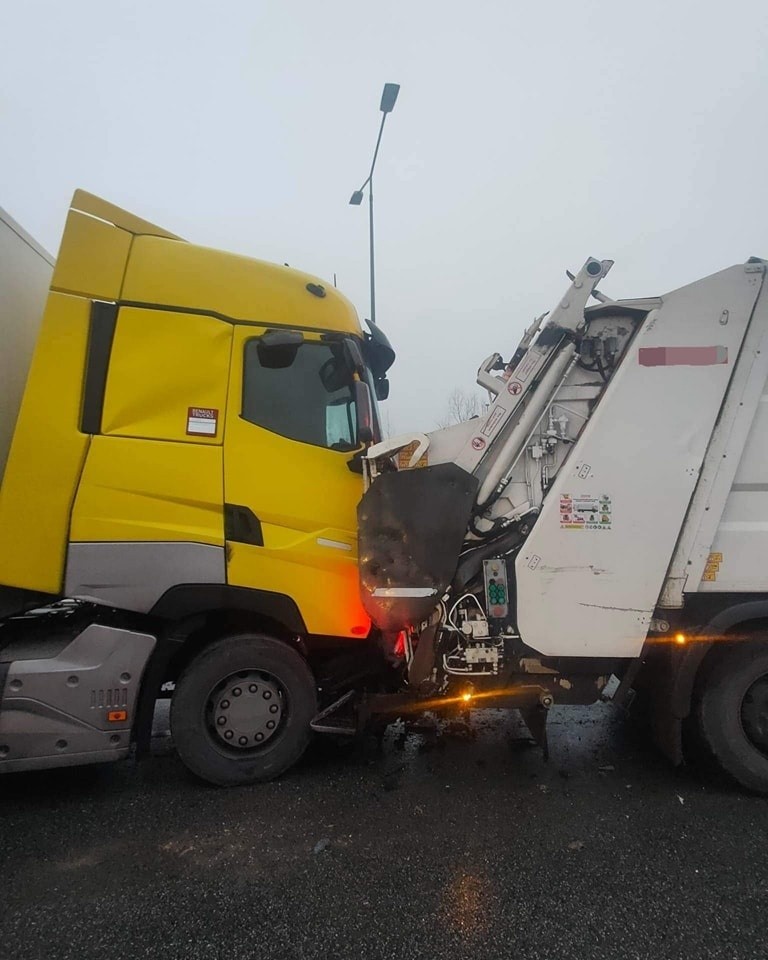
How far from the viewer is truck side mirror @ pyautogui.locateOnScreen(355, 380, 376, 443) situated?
378cm

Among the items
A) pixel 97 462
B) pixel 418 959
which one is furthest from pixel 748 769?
pixel 97 462

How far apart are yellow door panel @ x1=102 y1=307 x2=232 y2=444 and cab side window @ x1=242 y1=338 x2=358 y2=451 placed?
187mm

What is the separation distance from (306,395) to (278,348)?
1.14ft

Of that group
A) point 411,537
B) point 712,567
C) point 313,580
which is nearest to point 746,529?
point 712,567

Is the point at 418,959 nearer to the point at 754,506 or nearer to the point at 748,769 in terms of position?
the point at 748,769

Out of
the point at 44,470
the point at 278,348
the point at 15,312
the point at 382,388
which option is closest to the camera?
the point at 44,470

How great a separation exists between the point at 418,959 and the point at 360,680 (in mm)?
1860

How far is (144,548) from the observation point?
11.5 ft

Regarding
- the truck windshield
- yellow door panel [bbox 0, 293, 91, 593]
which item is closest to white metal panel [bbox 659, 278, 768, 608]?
the truck windshield

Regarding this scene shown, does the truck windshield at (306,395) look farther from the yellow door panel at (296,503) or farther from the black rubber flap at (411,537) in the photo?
the black rubber flap at (411,537)

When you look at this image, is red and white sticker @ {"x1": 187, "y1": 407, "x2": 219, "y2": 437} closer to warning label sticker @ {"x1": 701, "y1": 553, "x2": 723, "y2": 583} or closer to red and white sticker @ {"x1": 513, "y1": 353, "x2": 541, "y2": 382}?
red and white sticker @ {"x1": 513, "y1": 353, "x2": 541, "y2": 382}

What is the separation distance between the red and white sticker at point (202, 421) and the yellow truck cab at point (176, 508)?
12 millimetres

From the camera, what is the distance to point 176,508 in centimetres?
355

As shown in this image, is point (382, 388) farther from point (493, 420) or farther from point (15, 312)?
point (15, 312)
